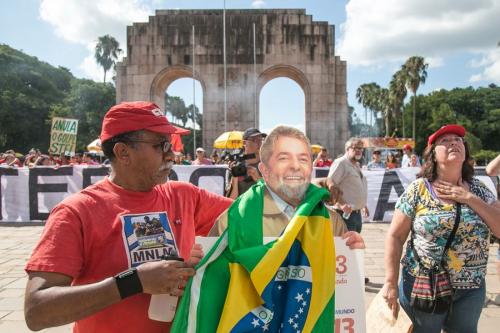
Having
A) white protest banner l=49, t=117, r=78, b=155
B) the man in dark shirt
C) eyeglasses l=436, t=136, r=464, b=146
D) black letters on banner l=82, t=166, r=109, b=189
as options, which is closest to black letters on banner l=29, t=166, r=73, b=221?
black letters on banner l=82, t=166, r=109, b=189

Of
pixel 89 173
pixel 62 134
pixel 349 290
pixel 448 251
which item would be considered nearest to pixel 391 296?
pixel 448 251

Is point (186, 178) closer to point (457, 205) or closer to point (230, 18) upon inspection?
point (457, 205)

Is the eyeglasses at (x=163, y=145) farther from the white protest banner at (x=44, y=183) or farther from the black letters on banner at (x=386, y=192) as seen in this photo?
the black letters on banner at (x=386, y=192)

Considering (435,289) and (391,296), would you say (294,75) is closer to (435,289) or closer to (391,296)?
(391,296)

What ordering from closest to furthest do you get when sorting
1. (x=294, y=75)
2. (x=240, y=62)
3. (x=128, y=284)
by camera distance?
(x=128, y=284), (x=240, y=62), (x=294, y=75)

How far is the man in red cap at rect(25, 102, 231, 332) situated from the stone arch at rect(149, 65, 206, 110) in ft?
76.7

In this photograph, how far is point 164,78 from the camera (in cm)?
2591

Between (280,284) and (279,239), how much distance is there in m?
0.21

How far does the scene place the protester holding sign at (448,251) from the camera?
2783 mm

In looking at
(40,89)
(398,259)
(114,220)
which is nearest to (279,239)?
(114,220)

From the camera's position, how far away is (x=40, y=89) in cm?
5519

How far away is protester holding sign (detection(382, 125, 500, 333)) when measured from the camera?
2783 millimetres

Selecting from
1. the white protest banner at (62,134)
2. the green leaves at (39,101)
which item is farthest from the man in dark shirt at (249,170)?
the green leaves at (39,101)

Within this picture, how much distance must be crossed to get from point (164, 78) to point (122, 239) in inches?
986
